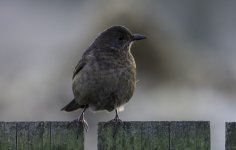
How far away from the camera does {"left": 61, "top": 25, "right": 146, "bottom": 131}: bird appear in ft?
24.4

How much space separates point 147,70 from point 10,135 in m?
7.94

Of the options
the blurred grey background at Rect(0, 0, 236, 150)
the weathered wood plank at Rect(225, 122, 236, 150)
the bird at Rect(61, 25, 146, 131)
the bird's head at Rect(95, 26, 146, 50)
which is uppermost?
the blurred grey background at Rect(0, 0, 236, 150)

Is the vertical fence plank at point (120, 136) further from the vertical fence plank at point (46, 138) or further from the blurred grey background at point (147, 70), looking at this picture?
the blurred grey background at point (147, 70)

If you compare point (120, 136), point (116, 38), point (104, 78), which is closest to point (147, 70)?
point (116, 38)

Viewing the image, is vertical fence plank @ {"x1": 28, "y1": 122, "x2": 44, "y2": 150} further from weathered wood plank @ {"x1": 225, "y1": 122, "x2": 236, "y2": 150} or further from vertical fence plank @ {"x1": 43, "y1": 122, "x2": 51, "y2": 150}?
weathered wood plank @ {"x1": 225, "y1": 122, "x2": 236, "y2": 150}

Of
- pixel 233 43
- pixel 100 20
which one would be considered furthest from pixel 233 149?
pixel 233 43

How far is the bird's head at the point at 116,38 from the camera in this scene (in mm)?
7898

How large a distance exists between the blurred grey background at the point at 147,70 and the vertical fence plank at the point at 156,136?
4986 mm

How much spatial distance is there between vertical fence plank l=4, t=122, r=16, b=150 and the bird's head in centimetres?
265

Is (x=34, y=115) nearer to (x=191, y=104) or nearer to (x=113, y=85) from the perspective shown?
(x=191, y=104)

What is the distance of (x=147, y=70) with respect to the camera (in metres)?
13.2

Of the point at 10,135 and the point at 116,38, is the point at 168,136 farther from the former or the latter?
the point at 116,38

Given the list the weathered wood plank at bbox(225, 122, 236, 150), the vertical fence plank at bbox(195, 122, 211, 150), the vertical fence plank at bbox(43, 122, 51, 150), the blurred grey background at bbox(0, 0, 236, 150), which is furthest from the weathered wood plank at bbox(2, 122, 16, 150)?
the blurred grey background at bbox(0, 0, 236, 150)

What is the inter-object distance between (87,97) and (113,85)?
30cm
